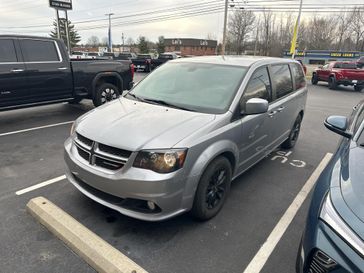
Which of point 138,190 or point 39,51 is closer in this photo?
point 138,190

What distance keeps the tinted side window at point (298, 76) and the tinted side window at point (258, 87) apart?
143 centimetres

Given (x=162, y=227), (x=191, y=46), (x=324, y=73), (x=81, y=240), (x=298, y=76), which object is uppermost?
(x=298, y=76)

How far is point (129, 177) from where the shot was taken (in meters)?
2.60

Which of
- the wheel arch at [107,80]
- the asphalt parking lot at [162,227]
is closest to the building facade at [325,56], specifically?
the wheel arch at [107,80]

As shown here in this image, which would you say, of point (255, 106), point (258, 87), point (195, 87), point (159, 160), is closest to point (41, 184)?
point (159, 160)

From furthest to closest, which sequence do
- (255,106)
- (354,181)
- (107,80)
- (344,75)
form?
(344,75), (107,80), (255,106), (354,181)

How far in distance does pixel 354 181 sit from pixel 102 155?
83.6 inches

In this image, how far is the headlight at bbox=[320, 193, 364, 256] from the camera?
5.26 ft

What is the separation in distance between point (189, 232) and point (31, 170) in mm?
2744

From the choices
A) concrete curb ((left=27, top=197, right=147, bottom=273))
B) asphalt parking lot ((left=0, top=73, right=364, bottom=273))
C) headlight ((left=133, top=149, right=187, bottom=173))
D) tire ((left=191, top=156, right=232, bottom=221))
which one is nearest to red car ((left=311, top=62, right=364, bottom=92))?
asphalt parking lot ((left=0, top=73, right=364, bottom=273))

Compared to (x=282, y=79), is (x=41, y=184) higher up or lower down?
lower down

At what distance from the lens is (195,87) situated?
3.73 meters

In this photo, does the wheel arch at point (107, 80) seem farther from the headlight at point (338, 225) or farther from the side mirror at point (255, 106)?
the headlight at point (338, 225)

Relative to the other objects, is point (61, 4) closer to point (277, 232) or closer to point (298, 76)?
point (298, 76)
